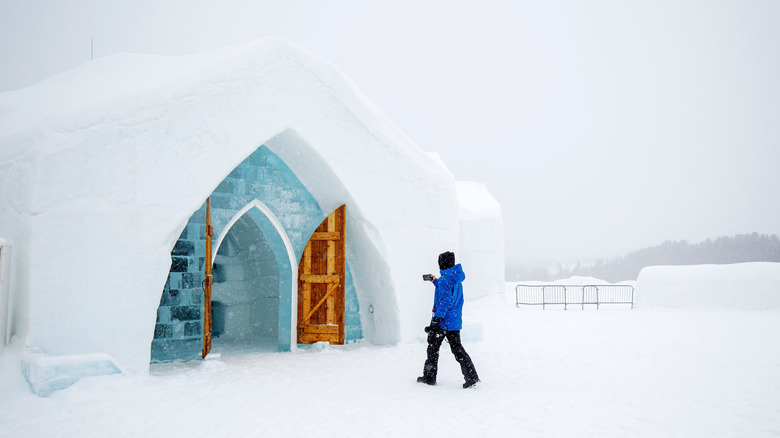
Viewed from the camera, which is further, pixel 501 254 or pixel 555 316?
pixel 501 254

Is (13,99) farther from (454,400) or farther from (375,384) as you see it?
(454,400)

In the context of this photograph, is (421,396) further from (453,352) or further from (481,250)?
(481,250)

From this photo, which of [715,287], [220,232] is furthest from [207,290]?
[715,287]

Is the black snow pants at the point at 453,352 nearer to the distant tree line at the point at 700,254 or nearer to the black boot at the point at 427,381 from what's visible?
the black boot at the point at 427,381

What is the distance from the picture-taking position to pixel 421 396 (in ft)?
17.5

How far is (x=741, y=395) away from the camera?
543 centimetres

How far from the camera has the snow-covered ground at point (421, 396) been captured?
14.2ft

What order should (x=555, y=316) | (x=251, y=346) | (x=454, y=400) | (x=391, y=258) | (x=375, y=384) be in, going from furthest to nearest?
(x=555, y=316) → (x=251, y=346) → (x=391, y=258) → (x=375, y=384) → (x=454, y=400)

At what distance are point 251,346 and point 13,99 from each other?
197 inches

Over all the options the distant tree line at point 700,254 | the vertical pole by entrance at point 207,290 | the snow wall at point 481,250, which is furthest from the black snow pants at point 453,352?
the distant tree line at point 700,254

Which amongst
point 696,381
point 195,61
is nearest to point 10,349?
point 195,61

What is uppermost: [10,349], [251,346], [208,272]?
[208,272]

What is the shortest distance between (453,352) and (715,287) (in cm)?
1321

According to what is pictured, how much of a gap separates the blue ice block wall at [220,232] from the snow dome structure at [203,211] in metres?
0.02
